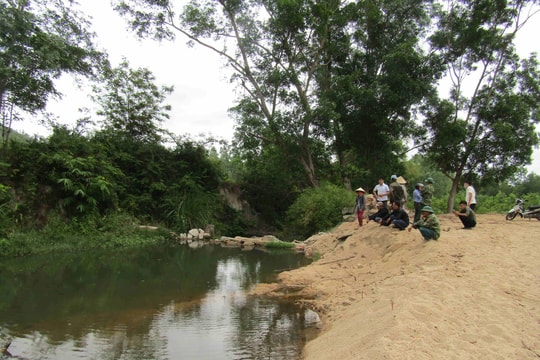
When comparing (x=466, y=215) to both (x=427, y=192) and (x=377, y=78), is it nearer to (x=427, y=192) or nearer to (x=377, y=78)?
(x=427, y=192)

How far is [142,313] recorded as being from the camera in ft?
24.7

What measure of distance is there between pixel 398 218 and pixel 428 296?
547cm

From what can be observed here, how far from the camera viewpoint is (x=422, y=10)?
22531mm

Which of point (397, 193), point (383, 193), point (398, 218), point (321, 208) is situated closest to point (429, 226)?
point (398, 218)

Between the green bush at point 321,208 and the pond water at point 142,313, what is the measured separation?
7566 mm

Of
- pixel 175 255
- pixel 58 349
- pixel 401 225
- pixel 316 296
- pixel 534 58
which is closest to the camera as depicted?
pixel 58 349

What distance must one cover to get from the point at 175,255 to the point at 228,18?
14534mm

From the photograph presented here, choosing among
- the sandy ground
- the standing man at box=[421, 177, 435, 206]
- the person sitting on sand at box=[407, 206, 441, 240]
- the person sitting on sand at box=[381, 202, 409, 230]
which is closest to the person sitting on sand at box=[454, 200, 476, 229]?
the sandy ground

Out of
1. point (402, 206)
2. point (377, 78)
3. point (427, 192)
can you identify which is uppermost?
point (377, 78)

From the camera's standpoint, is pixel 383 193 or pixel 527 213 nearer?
pixel 383 193

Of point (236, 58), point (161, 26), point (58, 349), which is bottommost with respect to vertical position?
point (58, 349)

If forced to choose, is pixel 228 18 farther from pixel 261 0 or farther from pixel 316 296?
pixel 316 296

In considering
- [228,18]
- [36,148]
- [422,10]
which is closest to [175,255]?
[36,148]

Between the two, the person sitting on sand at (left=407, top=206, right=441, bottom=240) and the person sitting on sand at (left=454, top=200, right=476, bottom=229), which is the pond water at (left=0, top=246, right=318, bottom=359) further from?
the person sitting on sand at (left=454, top=200, right=476, bottom=229)
